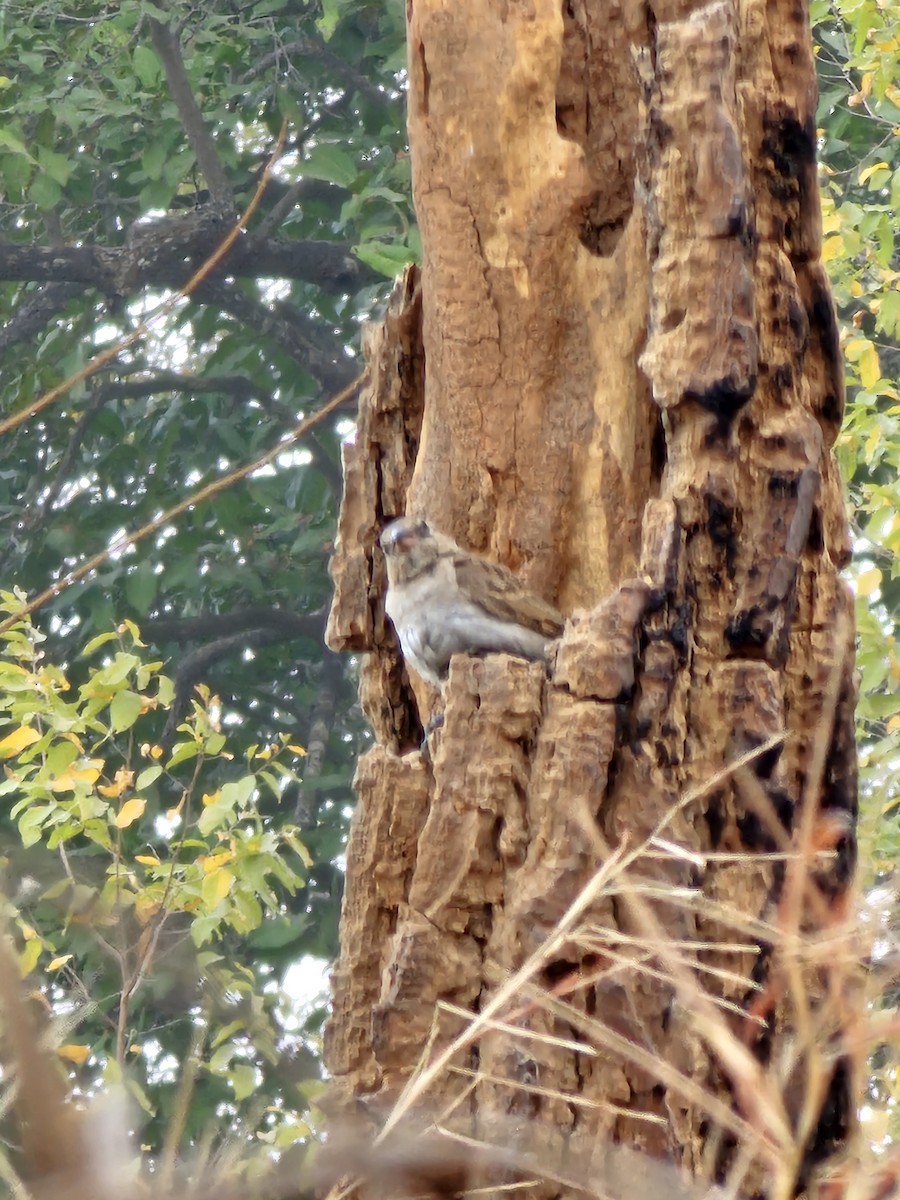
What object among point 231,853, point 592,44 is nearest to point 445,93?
point 592,44

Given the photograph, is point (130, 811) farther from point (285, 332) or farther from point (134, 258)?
point (285, 332)

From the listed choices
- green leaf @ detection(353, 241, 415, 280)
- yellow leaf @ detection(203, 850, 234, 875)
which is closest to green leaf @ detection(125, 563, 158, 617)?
yellow leaf @ detection(203, 850, 234, 875)

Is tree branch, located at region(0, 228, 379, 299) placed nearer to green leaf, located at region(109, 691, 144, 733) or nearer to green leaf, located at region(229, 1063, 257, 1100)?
green leaf, located at region(109, 691, 144, 733)

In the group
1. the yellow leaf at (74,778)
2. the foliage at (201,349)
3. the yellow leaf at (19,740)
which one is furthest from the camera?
the foliage at (201,349)

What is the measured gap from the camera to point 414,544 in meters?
3.46

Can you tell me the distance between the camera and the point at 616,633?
106 inches

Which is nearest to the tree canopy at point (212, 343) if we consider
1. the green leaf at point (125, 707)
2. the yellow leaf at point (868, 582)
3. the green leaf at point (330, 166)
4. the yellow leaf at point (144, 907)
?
the green leaf at point (330, 166)

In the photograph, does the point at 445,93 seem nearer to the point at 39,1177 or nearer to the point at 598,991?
the point at 598,991

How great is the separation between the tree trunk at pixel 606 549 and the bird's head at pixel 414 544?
2.1 inches

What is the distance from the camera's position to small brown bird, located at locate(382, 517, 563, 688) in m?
3.37

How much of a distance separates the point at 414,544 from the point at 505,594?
23 cm

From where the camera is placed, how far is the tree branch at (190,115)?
7469 mm

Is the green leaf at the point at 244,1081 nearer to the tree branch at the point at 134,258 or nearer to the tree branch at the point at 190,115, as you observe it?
the tree branch at the point at 134,258

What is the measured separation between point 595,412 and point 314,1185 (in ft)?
8.67
